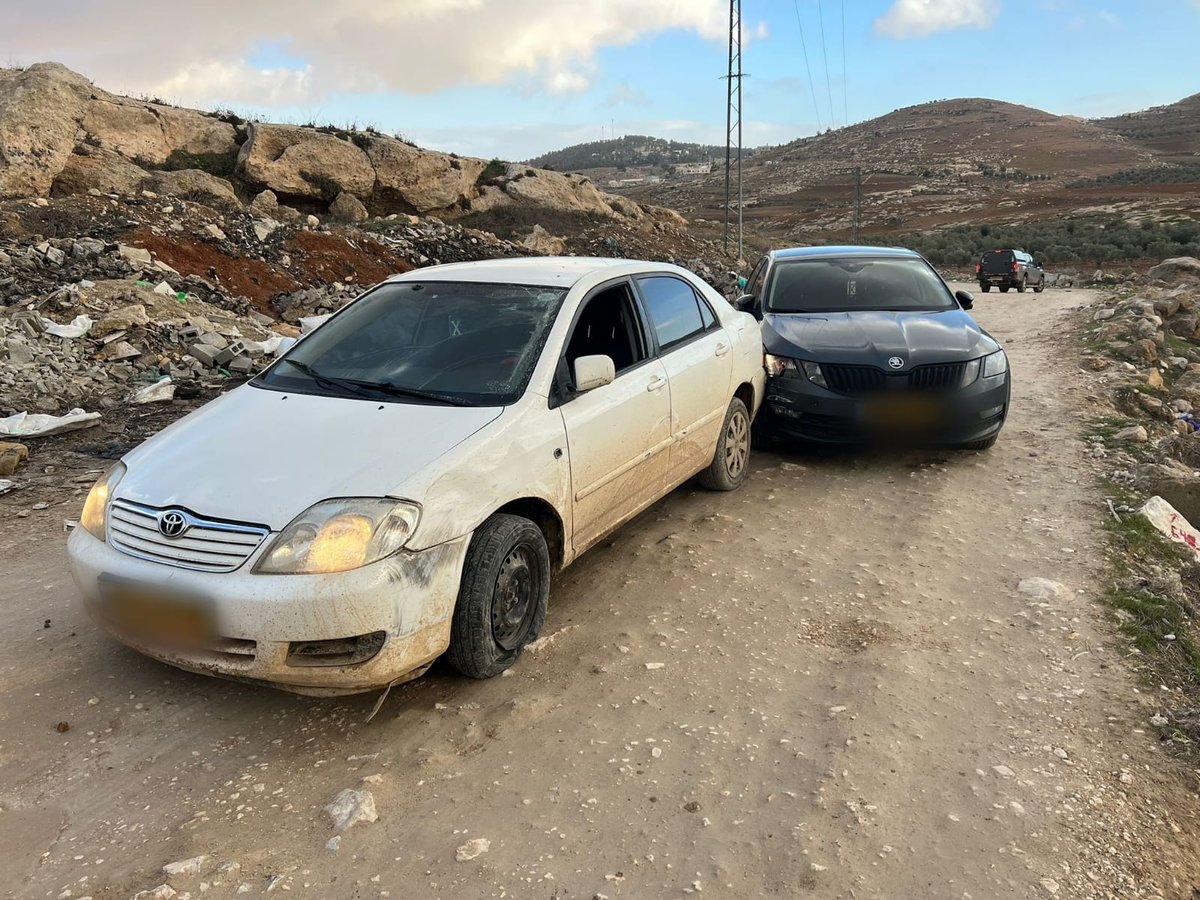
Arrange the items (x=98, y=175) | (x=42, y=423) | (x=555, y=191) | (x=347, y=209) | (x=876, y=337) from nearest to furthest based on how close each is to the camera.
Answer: (x=876, y=337)
(x=42, y=423)
(x=98, y=175)
(x=347, y=209)
(x=555, y=191)

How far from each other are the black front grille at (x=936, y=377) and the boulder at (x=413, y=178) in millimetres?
20078

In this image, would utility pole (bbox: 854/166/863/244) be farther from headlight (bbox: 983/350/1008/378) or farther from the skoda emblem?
the skoda emblem

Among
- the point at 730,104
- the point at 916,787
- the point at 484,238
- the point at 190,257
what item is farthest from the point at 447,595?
the point at 730,104

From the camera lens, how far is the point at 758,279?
799 cm

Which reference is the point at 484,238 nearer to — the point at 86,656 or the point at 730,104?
the point at 730,104

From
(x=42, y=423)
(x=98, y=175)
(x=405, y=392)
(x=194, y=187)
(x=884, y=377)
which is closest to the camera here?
(x=405, y=392)

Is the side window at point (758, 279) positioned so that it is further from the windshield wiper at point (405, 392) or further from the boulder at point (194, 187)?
the boulder at point (194, 187)

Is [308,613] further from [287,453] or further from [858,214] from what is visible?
[858,214]

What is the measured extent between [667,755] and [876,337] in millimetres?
4293

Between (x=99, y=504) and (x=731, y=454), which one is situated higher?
(x=99, y=504)

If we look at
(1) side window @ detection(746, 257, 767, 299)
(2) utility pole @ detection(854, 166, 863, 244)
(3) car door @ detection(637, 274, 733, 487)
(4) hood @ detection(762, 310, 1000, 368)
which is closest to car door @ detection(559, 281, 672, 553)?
(3) car door @ detection(637, 274, 733, 487)

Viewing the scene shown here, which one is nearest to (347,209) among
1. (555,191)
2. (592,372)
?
(555,191)

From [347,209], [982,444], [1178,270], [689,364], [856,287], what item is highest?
[347,209]

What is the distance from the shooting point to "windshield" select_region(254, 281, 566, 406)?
12.1 feet
